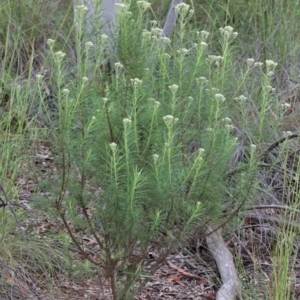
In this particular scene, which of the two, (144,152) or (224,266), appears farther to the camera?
(224,266)

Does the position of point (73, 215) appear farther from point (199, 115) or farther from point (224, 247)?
point (224, 247)

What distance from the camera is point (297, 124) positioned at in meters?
5.31

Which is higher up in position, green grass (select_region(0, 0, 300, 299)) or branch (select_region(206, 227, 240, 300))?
green grass (select_region(0, 0, 300, 299))

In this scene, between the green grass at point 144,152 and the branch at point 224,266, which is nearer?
the green grass at point 144,152

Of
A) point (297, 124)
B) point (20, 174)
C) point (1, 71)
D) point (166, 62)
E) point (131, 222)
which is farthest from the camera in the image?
point (1, 71)

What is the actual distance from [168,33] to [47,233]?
1.82 meters

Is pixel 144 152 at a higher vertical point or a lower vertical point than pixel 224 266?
higher

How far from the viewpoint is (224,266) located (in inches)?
167

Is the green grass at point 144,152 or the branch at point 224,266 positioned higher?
the green grass at point 144,152

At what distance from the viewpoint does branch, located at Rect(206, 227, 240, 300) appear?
4.03 meters

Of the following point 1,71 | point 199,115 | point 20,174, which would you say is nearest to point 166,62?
point 199,115

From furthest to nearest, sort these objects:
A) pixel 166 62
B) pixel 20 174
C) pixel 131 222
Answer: pixel 20 174
pixel 166 62
pixel 131 222

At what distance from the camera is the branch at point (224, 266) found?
4027 millimetres

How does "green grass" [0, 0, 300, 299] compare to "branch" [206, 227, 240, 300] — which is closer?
"green grass" [0, 0, 300, 299]
